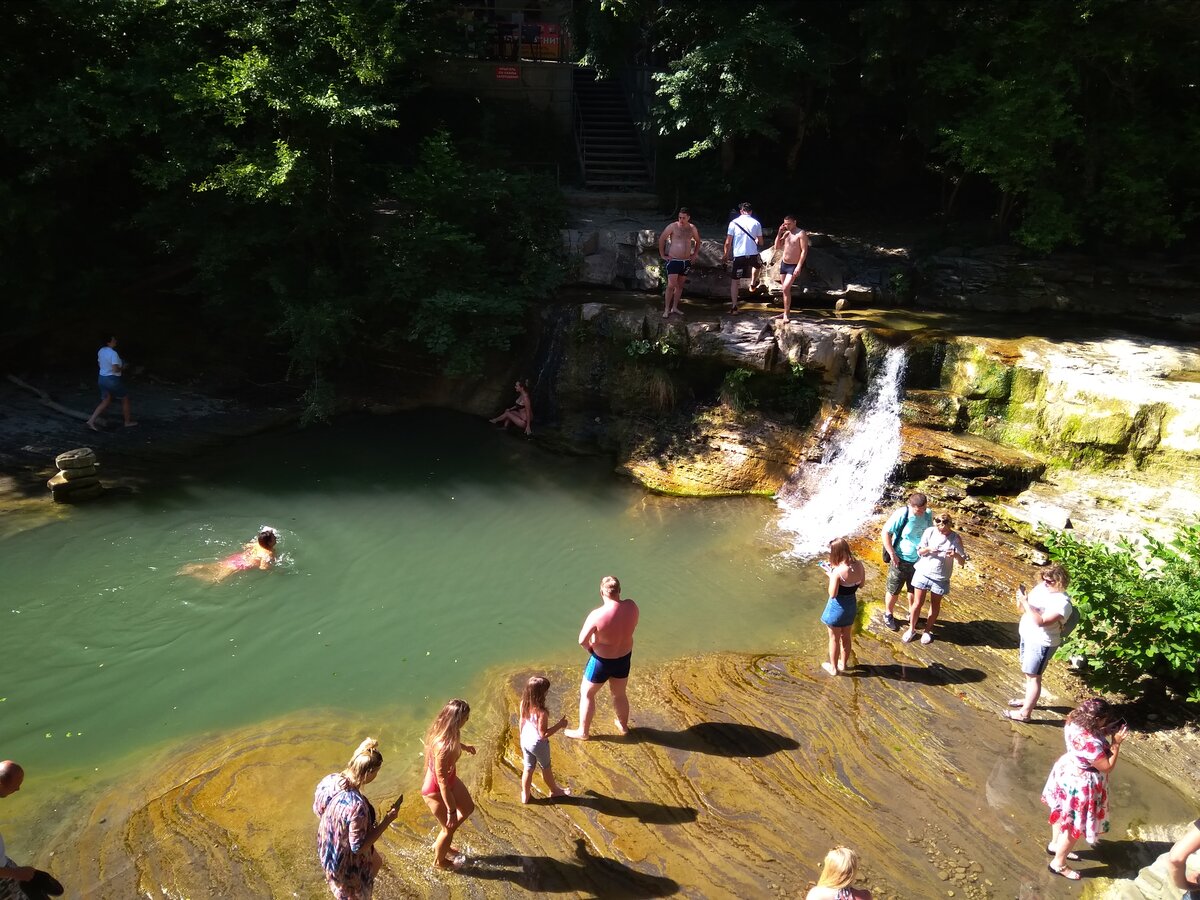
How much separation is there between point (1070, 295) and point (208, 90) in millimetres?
14510

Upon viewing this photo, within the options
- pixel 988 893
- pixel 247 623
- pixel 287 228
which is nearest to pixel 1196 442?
pixel 988 893

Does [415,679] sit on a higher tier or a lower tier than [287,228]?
lower

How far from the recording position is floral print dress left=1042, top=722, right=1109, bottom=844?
19.0ft

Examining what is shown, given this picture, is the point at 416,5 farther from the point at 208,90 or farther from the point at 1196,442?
the point at 1196,442

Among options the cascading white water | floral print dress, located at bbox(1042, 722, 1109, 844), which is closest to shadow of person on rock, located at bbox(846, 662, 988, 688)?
floral print dress, located at bbox(1042, 722, 1109, 844)

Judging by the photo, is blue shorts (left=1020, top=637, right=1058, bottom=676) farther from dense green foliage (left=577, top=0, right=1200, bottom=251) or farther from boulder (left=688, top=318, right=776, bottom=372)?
→ dense green foliage (left=577, top=0, right=1200, bottom=251)

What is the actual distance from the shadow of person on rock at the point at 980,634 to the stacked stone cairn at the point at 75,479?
1128cm

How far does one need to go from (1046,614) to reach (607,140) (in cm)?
1645

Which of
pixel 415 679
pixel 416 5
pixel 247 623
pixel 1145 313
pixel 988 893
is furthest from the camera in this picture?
pixel 416 5

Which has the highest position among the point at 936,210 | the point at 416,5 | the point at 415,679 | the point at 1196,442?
the point at 416,5

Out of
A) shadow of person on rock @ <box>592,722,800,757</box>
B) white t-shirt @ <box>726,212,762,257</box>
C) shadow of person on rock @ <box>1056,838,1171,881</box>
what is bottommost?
shadow of person on rock @ <box>592,722,800,757</box>

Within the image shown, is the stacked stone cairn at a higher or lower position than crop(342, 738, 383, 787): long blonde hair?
lower

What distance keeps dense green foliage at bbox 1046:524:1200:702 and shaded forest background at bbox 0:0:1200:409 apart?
8.11 m

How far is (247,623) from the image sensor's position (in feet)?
30.9
